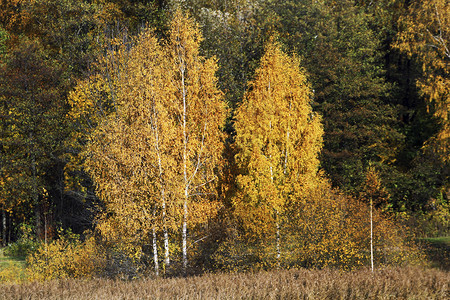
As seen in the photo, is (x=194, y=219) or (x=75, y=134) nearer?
(x=194, y=219)

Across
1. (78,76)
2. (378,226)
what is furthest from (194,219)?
(78,76)

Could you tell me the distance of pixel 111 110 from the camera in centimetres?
2442

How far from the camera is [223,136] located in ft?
61.2

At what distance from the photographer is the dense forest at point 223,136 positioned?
16953 mm

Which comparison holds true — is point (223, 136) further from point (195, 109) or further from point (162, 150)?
point (162, 150)

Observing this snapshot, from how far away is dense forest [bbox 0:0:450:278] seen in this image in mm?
16953

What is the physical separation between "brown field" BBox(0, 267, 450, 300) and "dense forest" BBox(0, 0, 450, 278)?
4.65m

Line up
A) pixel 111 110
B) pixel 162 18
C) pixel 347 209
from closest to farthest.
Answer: pixel 347 209
pixel 111 110
pixel 162 18

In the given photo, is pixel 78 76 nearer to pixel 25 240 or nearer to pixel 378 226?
pixel 25 240

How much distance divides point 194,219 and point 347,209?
6.95 m

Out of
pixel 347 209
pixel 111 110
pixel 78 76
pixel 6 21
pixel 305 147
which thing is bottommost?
pixel 347 209

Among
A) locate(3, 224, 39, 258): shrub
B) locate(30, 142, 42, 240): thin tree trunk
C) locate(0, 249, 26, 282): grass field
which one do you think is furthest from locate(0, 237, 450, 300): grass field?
locate(30, 142, 42, 240): thin tree trunk

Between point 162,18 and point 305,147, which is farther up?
point 162,18

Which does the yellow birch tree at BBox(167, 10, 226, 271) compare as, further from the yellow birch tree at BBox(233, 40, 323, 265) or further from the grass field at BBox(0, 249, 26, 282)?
the grass field at BBox(0, 249, 26, 282)
